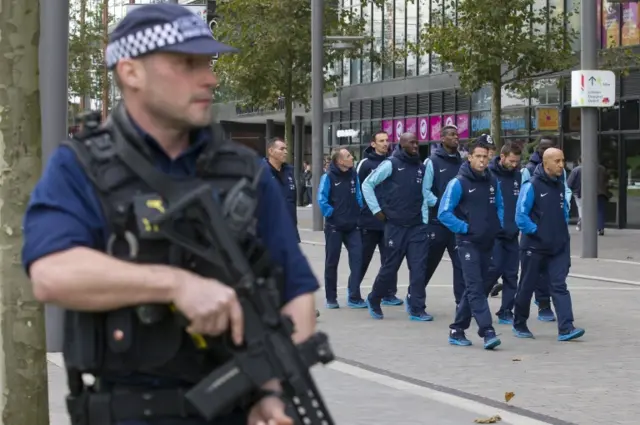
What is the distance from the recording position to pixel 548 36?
97.6 ft

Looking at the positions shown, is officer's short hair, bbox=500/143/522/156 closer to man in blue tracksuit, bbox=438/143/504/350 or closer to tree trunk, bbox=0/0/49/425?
man in blue tracksuit, bbox=438/143/504/350

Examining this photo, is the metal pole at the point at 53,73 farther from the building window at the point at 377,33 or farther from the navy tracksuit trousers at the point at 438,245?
the building window at the point at 377,33

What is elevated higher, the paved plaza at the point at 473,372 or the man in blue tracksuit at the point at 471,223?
the man in blue tracksuit at the point at 471,223

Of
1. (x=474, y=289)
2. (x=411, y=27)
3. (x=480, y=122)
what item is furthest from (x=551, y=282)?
(x=411, y=27)

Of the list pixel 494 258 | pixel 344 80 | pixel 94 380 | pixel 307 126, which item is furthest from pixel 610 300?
pixel 307 126

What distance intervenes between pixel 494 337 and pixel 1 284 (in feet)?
20.0

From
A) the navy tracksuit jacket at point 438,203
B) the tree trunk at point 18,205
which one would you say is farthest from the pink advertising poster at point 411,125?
the tree trunk at point 18,205

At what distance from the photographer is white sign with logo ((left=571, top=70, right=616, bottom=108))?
22.6 m

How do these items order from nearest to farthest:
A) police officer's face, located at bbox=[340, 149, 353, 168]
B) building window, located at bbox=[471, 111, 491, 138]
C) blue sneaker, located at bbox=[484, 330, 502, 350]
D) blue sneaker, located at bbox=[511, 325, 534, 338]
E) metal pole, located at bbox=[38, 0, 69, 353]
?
metal pole, located at bbox=[38, 0, 69, 353], blue sneaker, located at bbox=[484, 330, 502, 350], blue sneaker, located at bbox=[511, 325, 534, 338], police officer's face, located at bbox=[340, 149, 353, 168], building window, located at bbox=[471, 111, 491, 138]

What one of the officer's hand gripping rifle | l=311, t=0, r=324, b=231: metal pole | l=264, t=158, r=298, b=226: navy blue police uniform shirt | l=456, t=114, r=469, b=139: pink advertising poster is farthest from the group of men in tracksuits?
l=456, t=114, r=469, b=139: pink advertising poster

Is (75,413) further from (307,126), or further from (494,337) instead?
(307,126)

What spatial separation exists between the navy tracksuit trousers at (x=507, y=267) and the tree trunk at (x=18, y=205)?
26.2 feet

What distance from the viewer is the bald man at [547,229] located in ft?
41.2

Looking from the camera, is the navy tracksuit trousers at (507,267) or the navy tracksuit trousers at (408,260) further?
the navy tracksuit trousers at (408,260)
